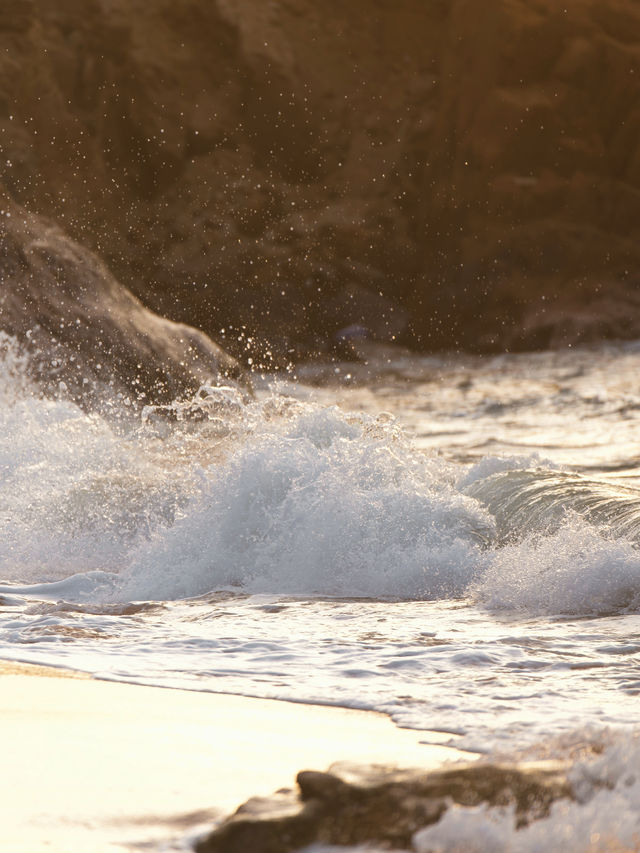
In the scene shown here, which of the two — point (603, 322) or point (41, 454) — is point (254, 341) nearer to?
point (603, 322)

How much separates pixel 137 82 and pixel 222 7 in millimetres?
2415

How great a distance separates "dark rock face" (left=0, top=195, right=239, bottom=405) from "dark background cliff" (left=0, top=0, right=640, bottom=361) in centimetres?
914

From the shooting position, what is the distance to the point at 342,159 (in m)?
26.0

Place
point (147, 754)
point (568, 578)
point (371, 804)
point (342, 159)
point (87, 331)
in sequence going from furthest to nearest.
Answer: point (342, 159) < point (87, 331) < point (568, 578) < point (147, 754) < point (371, 804)

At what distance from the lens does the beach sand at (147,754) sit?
1940 mm

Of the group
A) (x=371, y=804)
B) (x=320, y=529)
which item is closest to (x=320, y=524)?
(x=320, y=529)

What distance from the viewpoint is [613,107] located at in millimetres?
26516

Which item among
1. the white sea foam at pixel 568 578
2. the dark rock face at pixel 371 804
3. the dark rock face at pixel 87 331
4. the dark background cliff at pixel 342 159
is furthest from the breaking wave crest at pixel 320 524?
the dark background cliff at pixel 342 159

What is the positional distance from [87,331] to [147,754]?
10.2 meters

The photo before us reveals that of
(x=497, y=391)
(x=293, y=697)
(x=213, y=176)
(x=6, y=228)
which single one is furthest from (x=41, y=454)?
(x=213, y=176)

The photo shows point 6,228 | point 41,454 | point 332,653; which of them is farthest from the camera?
point 6,228

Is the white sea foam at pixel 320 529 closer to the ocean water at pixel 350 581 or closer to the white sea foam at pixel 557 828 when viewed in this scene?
the ocean water at pixel 350 581

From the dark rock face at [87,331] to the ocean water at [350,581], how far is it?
222cm

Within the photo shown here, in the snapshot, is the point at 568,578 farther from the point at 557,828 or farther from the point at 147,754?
the point at 557,828
